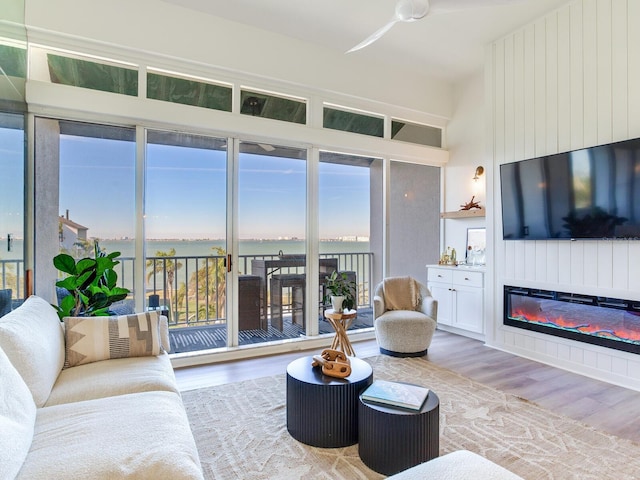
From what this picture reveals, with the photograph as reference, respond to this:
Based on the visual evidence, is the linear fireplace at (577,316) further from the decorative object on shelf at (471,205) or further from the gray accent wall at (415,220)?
the gray accent wall at (415,220)

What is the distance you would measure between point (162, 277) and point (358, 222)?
252cm

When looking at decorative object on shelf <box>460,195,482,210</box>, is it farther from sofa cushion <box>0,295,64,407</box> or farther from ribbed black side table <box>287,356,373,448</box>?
sofa cushion <box>0,295,64,407</box>

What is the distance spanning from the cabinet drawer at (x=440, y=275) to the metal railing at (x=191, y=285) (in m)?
2.30

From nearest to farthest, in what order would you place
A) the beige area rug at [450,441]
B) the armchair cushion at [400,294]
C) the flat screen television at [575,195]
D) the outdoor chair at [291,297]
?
the beige area rug at [450,441] → the flat screen television at [575,195] → the armchair cushion at [400,294] → the outdoor chair at [291,297]

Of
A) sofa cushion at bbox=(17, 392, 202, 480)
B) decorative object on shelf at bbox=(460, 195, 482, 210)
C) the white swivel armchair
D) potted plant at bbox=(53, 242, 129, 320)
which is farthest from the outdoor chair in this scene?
sofa cushion at bbox=(17, 392, 202, 480)

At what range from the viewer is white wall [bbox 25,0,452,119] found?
10.5 ft

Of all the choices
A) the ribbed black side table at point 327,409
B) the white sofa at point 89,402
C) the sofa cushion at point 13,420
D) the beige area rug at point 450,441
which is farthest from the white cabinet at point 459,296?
the sofa cushion at point 13,420

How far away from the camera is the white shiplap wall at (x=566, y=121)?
322 centimetres

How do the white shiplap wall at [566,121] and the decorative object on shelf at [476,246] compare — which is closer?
the white shiplap wall at [566,121]

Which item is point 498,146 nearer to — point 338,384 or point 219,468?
point 338,384

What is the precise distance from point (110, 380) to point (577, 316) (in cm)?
402

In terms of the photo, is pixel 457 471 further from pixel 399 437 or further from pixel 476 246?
pixel 476 246

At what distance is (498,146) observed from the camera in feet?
14.3

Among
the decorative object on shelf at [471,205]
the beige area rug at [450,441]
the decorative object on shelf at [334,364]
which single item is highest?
the decorative object on shelf at [471,205]
